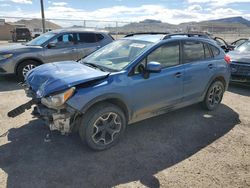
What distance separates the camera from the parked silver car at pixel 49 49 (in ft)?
25.1

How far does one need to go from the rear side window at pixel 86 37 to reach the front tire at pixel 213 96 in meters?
5.13

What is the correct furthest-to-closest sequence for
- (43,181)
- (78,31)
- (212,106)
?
(78,31)
(212,106)
(43,181)

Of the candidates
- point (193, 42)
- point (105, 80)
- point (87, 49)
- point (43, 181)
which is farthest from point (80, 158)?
point (87, 49)

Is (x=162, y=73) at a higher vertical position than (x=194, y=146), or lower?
higher

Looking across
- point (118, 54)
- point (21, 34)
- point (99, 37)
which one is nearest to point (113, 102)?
point (118, 54)

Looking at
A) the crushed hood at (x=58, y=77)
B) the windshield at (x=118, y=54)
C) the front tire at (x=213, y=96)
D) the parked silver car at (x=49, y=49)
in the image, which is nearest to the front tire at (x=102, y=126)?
the crushed hood at (x=58, y=77)

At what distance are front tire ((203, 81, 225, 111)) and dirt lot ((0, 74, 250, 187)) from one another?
0.42 metres

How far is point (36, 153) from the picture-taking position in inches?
148

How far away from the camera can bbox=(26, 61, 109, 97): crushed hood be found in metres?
3.52

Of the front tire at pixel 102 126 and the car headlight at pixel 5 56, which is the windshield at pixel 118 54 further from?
the car headlight at pixel 5 56

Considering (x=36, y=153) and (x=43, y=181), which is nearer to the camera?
(x=43, y=181)

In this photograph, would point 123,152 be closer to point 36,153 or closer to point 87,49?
point 36,153

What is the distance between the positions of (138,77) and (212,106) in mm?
2501

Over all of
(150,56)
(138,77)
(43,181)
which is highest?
(150,56)
